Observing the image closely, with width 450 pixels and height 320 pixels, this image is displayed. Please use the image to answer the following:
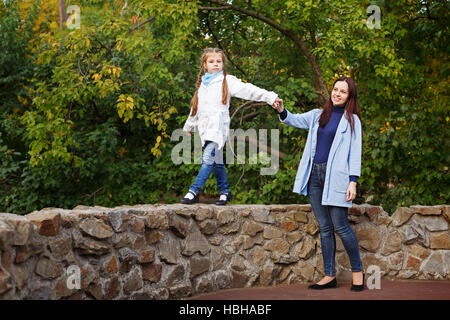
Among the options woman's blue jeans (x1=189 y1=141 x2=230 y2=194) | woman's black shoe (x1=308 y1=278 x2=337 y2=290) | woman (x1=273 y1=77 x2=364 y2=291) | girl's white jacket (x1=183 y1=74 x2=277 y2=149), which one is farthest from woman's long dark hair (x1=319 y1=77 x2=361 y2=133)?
woman's black shoe (x1=308 y1=278 x2=337 y2=290)

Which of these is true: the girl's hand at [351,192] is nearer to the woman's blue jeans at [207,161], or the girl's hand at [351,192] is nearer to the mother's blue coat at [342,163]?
the mother's blue coat at [342,163]

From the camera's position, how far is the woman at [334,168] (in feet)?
14.0

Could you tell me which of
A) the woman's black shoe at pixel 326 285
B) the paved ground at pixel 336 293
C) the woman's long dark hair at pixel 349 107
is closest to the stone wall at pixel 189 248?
the paved ground at pixel 336 293

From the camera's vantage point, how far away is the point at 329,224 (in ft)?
14.6

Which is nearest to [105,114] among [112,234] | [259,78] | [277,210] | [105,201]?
[105,201]

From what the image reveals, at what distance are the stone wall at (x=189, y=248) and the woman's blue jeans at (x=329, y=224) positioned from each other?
0.55 meters

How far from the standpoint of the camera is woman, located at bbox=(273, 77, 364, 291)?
4.25 metres

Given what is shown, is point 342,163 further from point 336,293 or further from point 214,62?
point 214,62

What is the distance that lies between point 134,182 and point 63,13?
6424 mm

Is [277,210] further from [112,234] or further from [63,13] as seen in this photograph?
[63,13]

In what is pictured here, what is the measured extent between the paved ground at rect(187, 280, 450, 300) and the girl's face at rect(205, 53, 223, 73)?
1939 millimetres

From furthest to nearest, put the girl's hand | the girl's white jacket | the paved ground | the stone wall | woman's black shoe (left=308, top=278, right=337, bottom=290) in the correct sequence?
the girl's white jacket < woman's black shoe (left=308, top=278, right=337, bottom=290) < the paved ground < the girl's hand < the stone wall

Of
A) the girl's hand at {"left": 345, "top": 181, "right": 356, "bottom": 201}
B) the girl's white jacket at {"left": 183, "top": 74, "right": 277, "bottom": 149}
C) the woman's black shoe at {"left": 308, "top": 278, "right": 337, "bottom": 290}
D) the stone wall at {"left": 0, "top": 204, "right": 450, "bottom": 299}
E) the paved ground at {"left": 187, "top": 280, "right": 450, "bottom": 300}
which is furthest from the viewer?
the girl's white jacket at {"left": 183, "top": 74, "right": 277, "bottom": 149}

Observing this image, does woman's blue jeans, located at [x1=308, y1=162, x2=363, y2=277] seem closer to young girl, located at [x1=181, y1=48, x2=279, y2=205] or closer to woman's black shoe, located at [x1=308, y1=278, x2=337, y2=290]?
woman's black shoe, located at [x1=308, y1=278, x2=337, y2=290]
